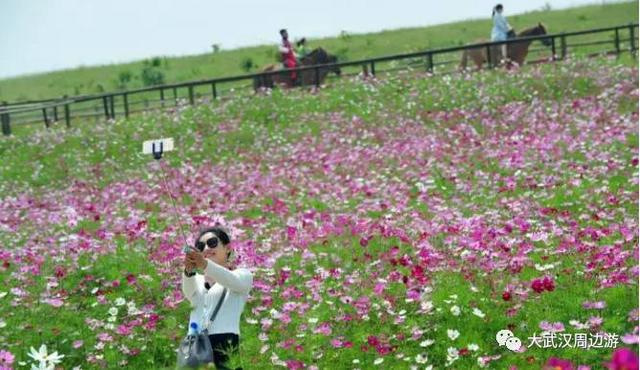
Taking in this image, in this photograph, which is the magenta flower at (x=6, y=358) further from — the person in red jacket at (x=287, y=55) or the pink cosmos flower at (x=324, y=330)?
the person in red jacket at (x=287, y=55)

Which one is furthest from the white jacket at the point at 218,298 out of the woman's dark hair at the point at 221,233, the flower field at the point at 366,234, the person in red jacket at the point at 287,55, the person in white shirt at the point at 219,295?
the person in red jacket at the point at 287,55

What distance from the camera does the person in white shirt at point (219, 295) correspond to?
616cm

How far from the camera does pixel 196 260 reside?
19.1 feet

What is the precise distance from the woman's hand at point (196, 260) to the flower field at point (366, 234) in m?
0.97

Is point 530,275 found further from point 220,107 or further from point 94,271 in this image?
point 220,107

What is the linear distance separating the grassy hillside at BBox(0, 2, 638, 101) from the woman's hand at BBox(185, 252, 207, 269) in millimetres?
44721

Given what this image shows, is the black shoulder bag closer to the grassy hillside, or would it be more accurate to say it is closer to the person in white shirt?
the person in white shirt

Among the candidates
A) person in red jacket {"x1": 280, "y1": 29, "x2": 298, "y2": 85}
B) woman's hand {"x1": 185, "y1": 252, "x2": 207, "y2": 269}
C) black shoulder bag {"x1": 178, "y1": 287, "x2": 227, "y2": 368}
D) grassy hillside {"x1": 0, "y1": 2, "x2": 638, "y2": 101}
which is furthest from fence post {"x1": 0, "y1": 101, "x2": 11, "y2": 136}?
woman's hand {"x1": 185, "y1": 252, "x2": 207, "y2": 269}

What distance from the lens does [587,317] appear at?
841 cm

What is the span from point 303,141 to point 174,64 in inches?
1470

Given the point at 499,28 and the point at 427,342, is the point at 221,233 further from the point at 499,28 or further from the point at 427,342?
the point at 499,28

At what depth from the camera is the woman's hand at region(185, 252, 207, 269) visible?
19.1 feet

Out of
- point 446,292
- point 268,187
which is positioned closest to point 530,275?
point 446,292
